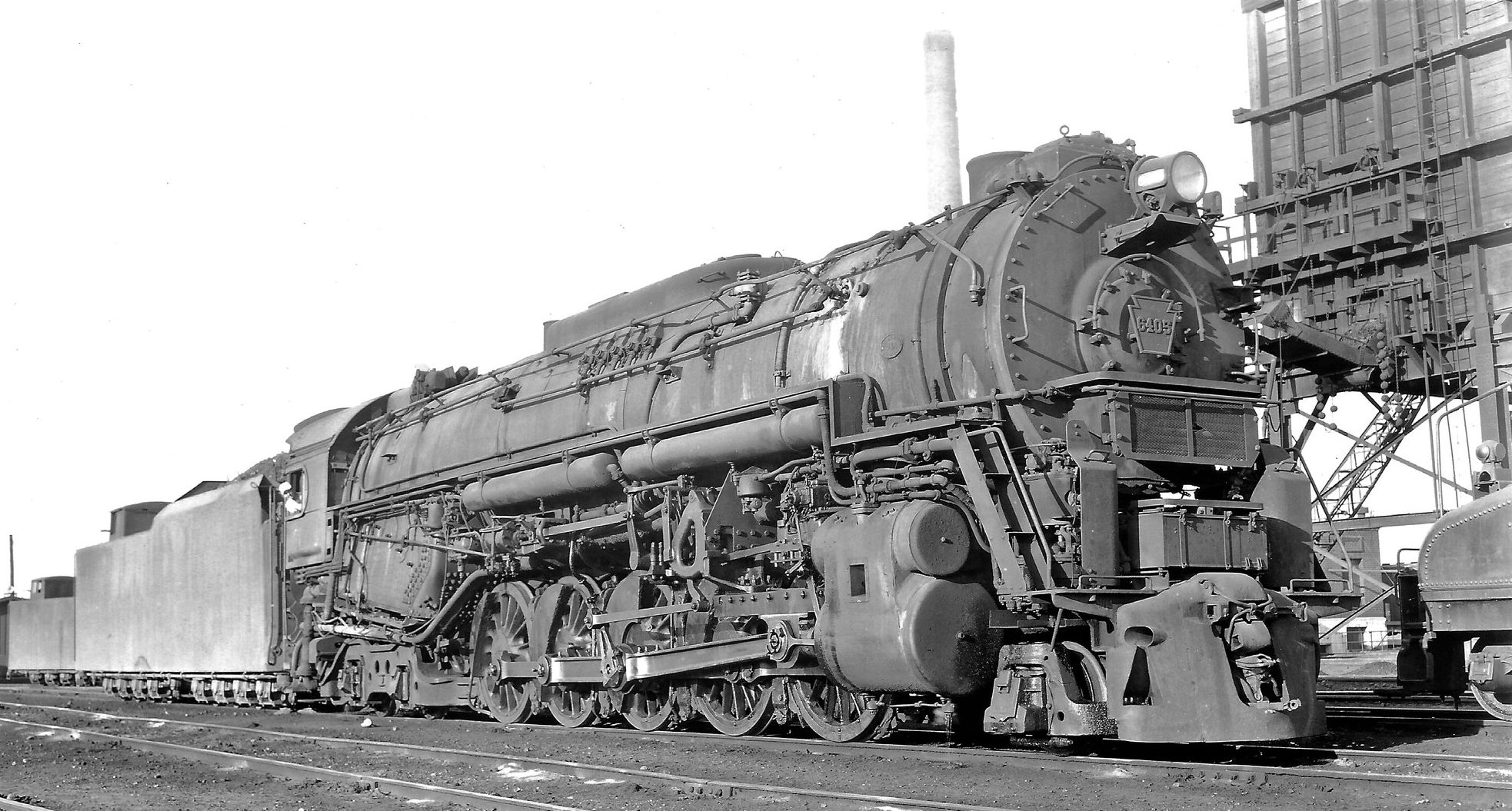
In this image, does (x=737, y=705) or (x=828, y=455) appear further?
(x=737, y=705)

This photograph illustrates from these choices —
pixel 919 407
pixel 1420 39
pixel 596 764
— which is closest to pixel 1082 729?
pixel 919 407

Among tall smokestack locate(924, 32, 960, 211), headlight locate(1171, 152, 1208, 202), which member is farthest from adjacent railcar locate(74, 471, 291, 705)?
headlight locate(1171, 152, 1208, 202)

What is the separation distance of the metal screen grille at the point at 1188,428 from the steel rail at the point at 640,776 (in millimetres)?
3015

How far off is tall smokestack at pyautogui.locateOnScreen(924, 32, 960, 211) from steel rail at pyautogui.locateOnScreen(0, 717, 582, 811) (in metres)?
14.7

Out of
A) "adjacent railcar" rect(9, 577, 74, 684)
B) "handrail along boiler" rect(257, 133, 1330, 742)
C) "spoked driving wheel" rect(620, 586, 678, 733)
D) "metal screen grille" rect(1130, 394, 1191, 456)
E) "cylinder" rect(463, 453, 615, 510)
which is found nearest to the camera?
"handrail along boiler" rect(257, 133, 1330, 742)

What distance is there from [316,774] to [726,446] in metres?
3.92

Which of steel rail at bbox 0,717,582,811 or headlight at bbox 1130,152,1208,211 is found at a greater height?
headlight at bbox 1130,152,1208,211

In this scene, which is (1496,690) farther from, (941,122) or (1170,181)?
(941,122)

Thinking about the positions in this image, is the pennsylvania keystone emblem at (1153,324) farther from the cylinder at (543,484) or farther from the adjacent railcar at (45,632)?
the adjacent railcar at (45,632)

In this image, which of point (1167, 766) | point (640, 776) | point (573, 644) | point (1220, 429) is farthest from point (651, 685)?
point (1220, 429)

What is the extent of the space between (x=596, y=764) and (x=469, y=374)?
29.4 feet

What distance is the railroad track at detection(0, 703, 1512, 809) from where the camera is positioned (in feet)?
24.3

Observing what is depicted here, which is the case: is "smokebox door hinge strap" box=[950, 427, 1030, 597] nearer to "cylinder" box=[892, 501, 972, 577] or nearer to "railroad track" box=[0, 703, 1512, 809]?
"cylinder" box=[892, 501, 972, 577]

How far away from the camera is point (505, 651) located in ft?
46.6
